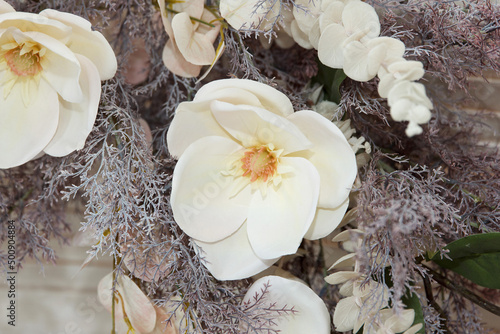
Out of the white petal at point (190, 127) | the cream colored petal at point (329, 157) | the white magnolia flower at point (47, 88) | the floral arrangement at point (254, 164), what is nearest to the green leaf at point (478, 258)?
the floral arrangement at point (254, 164)

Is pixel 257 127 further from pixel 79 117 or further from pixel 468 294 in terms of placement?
pixel 468 294

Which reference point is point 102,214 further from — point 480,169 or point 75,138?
point 480,169

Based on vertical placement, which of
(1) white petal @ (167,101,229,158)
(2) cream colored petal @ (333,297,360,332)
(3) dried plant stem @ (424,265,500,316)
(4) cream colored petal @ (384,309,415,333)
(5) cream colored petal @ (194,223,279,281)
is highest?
(1) white petal @ (167,101,229,158)

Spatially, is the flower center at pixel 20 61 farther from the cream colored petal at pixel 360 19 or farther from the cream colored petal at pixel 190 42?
the cream colored petal at pixel 360 19

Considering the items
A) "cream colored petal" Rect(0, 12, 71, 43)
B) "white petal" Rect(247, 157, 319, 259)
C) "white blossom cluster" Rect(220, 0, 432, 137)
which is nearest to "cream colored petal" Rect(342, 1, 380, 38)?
"white blossom cluster" Rect(220, 0, 432, 137)

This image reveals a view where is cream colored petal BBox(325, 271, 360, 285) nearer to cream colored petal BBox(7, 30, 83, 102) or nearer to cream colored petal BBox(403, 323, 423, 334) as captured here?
cream colored petal BBox(403, 323, 423, 334)

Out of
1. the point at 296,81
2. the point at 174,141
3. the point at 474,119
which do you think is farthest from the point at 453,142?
the point at 174,141

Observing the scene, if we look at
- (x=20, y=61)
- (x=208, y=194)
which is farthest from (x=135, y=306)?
(x=20, y=61)
